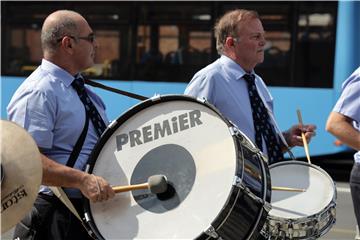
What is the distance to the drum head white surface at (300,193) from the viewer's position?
346 cm

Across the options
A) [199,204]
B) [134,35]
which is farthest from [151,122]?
[134,35]

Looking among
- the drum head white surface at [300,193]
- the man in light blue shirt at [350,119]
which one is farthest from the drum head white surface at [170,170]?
the man in light blue shirt at [350,119]

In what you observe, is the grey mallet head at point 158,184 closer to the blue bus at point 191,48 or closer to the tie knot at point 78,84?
the tie knot at point 78,84

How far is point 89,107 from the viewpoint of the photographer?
3.17m

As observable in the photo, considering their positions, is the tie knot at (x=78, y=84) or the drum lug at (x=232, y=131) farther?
the tie knot at (x=78, y=84)

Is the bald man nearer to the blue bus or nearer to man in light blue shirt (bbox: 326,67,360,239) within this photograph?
man in light blue shirt (bbox: 326,67,360,239)

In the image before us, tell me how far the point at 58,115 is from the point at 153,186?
1.94ft

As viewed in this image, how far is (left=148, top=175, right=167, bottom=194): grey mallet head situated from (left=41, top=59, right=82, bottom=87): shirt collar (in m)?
0.68

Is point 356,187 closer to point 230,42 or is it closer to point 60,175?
point 230,42

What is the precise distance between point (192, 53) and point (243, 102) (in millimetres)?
7365

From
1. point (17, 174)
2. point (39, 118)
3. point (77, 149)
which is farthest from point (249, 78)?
point (17, 174)

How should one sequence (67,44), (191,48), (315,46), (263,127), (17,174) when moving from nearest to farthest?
(17,174)
(67,44)
(263,127)
(315,46)
(191,48)

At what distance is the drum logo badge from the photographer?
2836 mm

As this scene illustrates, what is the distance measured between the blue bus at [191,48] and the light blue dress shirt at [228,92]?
6540 mm
